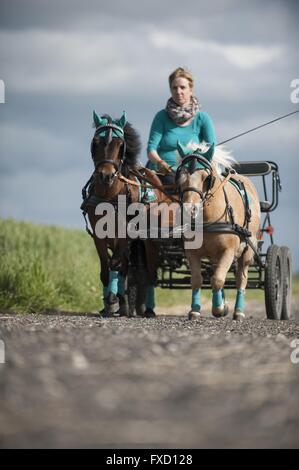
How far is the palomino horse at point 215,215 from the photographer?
11.0m

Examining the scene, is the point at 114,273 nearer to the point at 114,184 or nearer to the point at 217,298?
the point at 114,184

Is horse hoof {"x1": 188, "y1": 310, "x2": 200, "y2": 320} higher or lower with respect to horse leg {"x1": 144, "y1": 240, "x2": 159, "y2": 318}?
lower

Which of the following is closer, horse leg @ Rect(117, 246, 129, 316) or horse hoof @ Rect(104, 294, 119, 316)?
horse hoof @ Rect(104, 294, 119, 316)

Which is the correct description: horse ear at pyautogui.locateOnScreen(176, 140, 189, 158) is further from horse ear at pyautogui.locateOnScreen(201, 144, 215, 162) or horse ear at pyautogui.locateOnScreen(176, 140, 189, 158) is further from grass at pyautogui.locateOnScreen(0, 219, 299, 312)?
grass at pyautogui.locateOnScreen(0, 219, 299, 312)

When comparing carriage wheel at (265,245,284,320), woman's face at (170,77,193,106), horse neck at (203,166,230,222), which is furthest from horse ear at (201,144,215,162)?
carriage wheel at (265,245,284,320)

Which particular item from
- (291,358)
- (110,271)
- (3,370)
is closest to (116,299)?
(110,271)

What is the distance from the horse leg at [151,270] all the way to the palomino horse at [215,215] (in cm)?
143

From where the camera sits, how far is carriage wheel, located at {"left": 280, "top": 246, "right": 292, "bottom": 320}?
13862 mm

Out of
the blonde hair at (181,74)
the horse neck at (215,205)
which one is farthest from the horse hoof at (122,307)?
the blonde hair at (181,74)

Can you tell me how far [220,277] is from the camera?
11.2 metres

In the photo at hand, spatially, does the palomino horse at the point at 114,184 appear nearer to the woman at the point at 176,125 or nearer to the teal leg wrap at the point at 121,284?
the teal leg wrap at the point at 121,284

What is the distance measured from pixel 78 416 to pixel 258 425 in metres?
0.78

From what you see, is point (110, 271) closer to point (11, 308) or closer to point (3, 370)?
point (11, 308)

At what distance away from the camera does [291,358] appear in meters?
6.52
